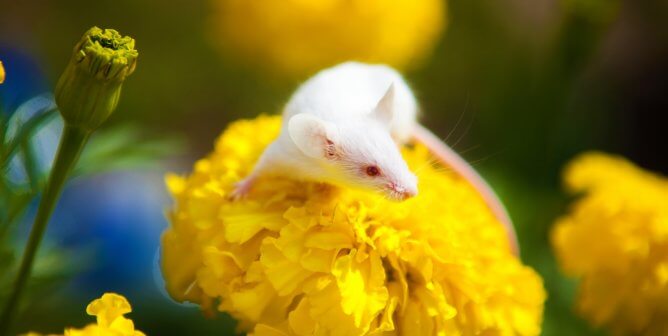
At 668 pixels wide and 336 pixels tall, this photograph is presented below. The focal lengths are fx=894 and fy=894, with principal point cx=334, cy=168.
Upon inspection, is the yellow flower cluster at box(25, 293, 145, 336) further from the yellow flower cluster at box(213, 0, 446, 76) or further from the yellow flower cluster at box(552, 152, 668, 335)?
the yellow flower cluster at box(213, 0, 446, 76)

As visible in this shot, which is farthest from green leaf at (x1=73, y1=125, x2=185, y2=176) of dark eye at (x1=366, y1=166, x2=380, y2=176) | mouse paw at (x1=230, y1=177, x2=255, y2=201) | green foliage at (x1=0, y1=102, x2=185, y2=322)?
dark eye at (x1=366, y1=166, x2=380, y2=176)

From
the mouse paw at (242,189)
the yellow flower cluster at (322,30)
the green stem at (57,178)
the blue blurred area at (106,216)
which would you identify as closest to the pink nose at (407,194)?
the mouse paw at (242,189)

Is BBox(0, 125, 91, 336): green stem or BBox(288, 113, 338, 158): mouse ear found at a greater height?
BBox(288, 113, 338, 158): mouse ear

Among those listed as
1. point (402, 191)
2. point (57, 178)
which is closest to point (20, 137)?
point (57, 178)

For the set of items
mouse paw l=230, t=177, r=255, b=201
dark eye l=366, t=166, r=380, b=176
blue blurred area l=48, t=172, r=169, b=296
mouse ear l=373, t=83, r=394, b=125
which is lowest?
blue blurred area l=48, t=172, r=169, b=296

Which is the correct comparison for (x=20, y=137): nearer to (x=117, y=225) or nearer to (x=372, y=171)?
(x=372, y=171)

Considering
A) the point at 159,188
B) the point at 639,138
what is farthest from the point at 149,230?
the point at 639,138

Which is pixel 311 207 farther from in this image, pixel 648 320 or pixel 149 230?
pixel 149 230

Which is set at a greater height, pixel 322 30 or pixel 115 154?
pixel 322 30
